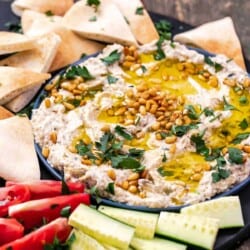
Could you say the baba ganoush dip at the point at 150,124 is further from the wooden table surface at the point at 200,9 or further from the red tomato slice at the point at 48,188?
the wooden table surface at the point at 200,9

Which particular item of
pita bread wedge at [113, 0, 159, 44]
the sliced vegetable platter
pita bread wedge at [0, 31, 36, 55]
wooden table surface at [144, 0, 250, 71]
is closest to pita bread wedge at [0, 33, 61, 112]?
pita bread wedge at [0, 31, 36, 55]

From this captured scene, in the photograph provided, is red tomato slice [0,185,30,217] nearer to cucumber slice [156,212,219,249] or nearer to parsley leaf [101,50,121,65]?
cucumber slice [156,212,219,249]

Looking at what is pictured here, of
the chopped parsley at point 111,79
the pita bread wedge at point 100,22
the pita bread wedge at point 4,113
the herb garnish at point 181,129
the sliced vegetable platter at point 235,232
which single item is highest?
the pita bread wedge at point 4,113

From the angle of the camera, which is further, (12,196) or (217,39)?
(217,39)

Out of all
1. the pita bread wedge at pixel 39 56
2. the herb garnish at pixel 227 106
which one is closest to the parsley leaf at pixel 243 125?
the herb garnish at pixel 227 106

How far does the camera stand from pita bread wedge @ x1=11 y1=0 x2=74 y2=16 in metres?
5.89

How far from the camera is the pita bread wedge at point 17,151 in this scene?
4.60 m

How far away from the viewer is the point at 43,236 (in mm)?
4059

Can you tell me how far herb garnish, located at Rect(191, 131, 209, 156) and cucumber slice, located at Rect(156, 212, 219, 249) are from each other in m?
0.54

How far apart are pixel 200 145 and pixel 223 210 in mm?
492

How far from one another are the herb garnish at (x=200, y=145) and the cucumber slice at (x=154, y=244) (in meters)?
0.67

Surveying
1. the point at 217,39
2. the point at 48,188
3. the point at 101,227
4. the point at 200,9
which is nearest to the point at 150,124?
the point at 48,188

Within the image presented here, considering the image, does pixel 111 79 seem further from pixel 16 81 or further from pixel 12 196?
pixel 12 196

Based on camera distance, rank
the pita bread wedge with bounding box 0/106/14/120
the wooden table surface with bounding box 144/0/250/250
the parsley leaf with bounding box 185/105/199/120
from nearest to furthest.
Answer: the parsley leaf with bounding box 185/105/199/120
the pita bread wedge with bounding box 0/106/14/120
the wooden table surface with bounding box 144/0/250/250
